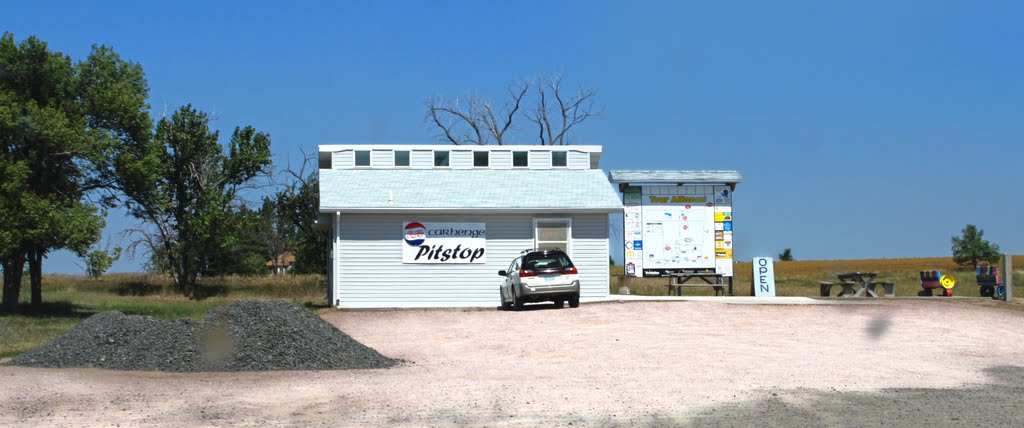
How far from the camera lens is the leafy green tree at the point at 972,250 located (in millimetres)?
79000

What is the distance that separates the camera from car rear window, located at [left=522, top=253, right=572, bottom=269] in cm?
2667

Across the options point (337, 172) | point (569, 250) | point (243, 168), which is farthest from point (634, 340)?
point (243, 168)

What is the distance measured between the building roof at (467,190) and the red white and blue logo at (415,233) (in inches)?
23.5

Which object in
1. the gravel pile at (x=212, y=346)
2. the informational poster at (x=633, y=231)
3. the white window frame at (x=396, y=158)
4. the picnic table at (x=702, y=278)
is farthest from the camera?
the white window frame at (x=396, y=158)

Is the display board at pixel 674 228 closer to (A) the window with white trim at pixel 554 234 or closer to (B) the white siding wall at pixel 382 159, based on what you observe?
(A) the window with white trim at pixel 554 234

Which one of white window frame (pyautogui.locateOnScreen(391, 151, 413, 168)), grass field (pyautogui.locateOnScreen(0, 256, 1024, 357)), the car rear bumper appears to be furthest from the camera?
white window frame (pyautogui.locateOnScreen(391, 151, 413, 168))

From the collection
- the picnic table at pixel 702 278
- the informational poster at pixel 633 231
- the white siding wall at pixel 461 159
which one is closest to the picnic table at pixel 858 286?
the picnic table at pixel 702 278

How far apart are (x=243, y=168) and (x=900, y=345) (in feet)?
115

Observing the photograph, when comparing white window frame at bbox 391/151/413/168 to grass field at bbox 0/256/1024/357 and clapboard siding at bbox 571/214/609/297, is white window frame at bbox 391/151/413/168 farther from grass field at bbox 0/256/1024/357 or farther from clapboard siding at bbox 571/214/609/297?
clapboard siding at bbox 571/214/609/297

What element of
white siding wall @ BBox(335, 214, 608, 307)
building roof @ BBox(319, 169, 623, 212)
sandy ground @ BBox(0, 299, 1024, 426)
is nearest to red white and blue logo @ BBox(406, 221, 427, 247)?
white siding wall @ BBox(335, 214, 608, 307)

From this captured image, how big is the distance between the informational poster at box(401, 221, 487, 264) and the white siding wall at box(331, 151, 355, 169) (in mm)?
5238

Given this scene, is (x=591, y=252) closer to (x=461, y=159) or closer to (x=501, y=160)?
(x=501, y=160)

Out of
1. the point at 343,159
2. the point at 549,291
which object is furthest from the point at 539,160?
the point at 549,291

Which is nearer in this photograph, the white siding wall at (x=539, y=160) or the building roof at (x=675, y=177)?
the building roof at (x=675, y=177)
